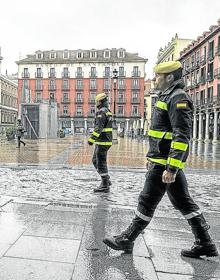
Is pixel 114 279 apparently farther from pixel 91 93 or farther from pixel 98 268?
pixel 91 93

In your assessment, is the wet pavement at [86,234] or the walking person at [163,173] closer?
the wet pavement at [86,234]

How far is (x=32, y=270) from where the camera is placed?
8.95 feet

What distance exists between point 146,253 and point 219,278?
2.37 ft

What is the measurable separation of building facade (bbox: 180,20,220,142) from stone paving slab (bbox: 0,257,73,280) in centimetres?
3711

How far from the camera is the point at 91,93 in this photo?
240 ft

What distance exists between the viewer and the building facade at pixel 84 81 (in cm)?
7200

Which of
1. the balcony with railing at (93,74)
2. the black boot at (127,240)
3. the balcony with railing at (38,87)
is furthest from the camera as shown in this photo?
the balcony with railing at (38,87)

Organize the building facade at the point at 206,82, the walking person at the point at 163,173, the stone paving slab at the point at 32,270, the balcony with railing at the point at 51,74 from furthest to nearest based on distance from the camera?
1. the balcony with railing at the point at 51,74
2. the building facade at the point at 206,82
3. the walking person at the point at 163,173
4. the stone paving slab at the point at 32,270

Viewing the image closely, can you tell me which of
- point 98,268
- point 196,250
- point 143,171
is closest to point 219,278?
point 196,250

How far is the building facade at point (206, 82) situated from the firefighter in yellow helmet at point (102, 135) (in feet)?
111

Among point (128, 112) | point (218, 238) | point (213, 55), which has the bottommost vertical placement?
point (218, 238)

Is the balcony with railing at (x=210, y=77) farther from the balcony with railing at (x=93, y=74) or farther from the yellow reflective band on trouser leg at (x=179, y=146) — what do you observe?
the yellow reflective band on trouser leg at (x=179, y=146)

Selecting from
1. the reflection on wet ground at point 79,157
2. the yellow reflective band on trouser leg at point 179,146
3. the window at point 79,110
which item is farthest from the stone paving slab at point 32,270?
the window at point 79,110

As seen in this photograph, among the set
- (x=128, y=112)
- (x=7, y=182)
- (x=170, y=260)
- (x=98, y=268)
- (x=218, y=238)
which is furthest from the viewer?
(x=128, y=112)
